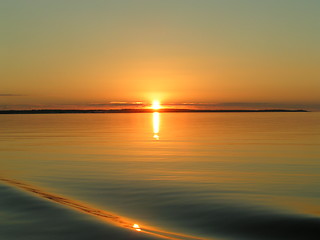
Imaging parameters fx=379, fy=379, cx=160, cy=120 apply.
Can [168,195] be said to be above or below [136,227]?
above

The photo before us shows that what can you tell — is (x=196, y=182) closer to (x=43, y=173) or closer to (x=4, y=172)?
(x=43, y=173)

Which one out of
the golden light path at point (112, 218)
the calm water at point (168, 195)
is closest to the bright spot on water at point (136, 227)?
the golden light path at point (112, 218)

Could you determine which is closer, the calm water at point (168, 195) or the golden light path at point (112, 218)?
the golden light path at point (112, 218)

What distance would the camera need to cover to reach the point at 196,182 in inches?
587

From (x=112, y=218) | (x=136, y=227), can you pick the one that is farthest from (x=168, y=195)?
(x=136, y=227)

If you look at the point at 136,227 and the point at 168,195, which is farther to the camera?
the point at 168,195

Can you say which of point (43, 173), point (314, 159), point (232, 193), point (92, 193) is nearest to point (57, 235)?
point (92, 193)

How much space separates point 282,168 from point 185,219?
33.4 ft

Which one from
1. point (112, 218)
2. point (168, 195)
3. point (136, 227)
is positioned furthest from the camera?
point (168, 195)

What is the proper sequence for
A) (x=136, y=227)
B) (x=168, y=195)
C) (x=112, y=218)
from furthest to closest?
(x=168, y=195) < (x=112, y=218) < (x=136, y=227)

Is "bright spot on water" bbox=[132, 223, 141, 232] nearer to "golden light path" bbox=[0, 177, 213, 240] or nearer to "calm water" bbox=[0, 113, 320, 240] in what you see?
"golden light path" bbox=[0, 177, 213, 240]

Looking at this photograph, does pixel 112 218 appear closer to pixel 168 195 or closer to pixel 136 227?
pixel 136 227

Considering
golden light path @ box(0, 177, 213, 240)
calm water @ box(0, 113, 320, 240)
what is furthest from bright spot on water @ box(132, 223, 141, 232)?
calm water @ box(0, 113, 320, 240)

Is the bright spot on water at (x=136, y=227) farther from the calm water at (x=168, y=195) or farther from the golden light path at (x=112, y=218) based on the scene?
the calm water at (x=168, y=195)
